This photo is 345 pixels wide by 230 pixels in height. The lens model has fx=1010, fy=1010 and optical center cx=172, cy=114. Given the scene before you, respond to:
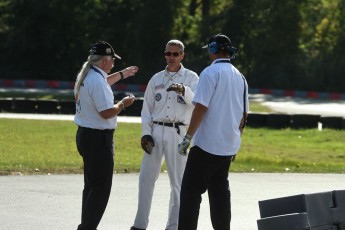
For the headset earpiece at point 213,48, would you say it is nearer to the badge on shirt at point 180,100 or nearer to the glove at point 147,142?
the badge on shirt at point 180,100

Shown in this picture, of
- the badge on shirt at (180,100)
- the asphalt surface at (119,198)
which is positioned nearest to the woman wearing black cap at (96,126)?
the badge on shirt at (180,100)

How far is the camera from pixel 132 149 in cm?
2056

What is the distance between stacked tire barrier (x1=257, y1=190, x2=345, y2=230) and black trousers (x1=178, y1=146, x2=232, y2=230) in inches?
14.2

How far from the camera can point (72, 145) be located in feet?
68.1

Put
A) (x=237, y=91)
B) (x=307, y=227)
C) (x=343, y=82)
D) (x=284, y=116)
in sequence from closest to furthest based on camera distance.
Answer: (x=307, y=227) → (x=237, y=91) → (x=284, y=116) → (x=343, y=82)

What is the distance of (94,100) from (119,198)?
351 centimetres

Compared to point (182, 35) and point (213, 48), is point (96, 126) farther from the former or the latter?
point (182, 35)

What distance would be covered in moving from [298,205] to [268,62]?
135 feet

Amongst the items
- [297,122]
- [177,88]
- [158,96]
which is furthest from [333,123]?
[177,88]

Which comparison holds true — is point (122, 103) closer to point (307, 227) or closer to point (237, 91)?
point (237, 91)

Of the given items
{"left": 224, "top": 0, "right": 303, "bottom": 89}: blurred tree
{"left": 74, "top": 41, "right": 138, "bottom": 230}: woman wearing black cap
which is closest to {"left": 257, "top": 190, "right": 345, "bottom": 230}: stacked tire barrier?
{"left": 74, "top": 41, "right": 138, "bottom": 230}: woman wearing black cap

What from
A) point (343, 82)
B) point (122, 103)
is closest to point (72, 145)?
point (122, 103)

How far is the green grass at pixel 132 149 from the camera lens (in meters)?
16.1

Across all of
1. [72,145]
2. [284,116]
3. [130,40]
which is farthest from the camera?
[130,40]
